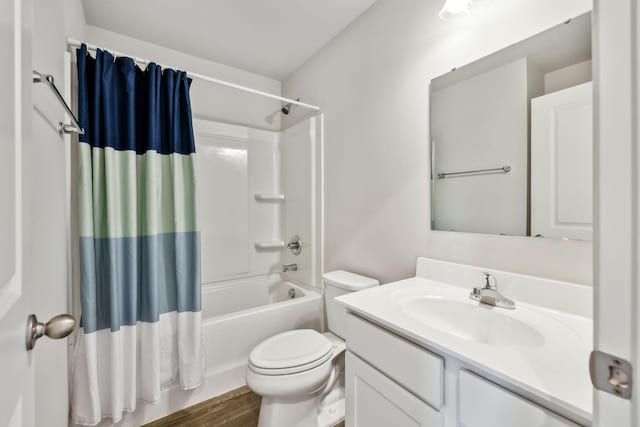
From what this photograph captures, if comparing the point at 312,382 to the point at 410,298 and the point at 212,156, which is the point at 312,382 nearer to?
the point at 410,298

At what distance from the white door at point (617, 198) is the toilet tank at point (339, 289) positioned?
1217 millimetres

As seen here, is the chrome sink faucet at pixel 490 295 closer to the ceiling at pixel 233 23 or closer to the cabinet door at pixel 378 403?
the cabinet door at pixel 378 403

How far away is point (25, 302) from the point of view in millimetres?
473

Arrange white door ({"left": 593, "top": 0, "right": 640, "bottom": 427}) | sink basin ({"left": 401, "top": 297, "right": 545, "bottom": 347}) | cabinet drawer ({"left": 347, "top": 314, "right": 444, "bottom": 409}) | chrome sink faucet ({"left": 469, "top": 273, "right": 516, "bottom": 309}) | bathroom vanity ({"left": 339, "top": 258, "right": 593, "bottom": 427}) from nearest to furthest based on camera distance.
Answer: white door ({"left": 593, "top": 0, "right": 640, "bottom": 427})
bathroom vanity ({"left": 339, "top": 258, "right": 593, "bottom": 427})
cabinet drawer ({"left": 347, "top": 314, "right": 444, "bottom": 409})
sink basin ({"left": 401, "top": 297, "right": 545, "bottom": 347})
chrome sink faucet ({"left": 469, "top": 273, "right": 516, "bottom": 309})

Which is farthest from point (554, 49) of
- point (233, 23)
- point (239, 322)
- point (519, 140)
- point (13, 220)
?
point (239, 322)

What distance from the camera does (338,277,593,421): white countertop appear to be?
55 cm

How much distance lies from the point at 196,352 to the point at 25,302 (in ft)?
4.17

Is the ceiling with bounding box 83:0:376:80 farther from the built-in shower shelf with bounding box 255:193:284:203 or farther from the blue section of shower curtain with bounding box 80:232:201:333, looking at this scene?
the blue section of shower curtain with bounding box 80:232:201:333

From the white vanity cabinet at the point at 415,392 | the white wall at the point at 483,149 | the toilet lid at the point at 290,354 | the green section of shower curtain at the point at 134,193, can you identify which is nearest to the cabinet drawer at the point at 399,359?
the white vanity cabinet at the point at 415,392

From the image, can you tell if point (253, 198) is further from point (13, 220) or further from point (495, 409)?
point (495, 409)

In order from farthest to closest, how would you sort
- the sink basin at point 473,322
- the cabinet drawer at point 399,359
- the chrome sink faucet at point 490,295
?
the chrome sink faucet at point 490,295, the sink basin at point 473,322, the cabinet drawer at point 399,359

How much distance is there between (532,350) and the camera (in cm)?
70

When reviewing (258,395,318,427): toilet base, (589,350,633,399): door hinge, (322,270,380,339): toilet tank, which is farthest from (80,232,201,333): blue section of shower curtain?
(589,350,633,399): door hinge

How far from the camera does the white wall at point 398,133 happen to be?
104 cm
